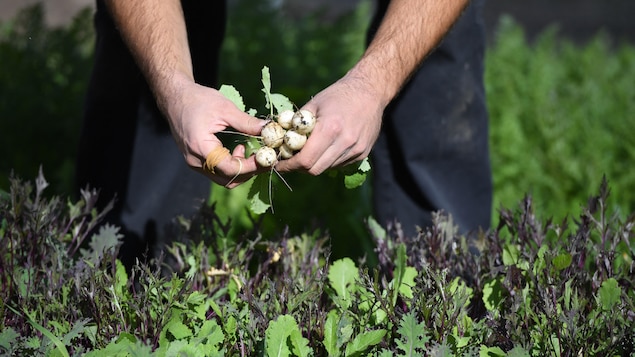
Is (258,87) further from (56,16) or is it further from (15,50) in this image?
(56,16)

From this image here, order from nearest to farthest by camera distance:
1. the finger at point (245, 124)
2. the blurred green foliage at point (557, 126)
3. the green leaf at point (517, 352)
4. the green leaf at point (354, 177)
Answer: the green leaf at point (517, 352) < the finger at point (245, 124) < the green leaf at point (354, 177) < the blurred green foliage at point (557, 126)

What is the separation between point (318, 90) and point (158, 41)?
276 centimetres

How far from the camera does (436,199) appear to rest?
10.3 feet

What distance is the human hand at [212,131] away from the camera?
1768mm

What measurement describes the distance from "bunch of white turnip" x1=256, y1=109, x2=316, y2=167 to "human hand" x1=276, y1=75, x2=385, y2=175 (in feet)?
0.06

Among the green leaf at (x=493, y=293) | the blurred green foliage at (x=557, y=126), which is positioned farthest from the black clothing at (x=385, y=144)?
the green leaf at (x=493, y=293)

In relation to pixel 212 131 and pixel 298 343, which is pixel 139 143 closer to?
pixel 212 131

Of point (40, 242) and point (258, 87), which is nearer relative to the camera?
point (40, 242)

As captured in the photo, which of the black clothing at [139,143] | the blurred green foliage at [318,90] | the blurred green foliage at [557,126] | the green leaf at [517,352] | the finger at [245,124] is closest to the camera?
the green leaf at [517,352]

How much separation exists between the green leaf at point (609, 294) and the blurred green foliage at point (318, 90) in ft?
6.40

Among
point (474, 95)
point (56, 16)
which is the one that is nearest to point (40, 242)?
point (474, 95)

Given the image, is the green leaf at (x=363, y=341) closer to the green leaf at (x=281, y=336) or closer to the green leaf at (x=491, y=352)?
the green leaf at (x=281, y=336)

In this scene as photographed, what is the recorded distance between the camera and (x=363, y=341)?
161cm

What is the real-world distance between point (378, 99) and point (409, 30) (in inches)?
12.0
